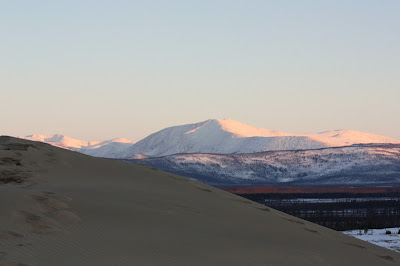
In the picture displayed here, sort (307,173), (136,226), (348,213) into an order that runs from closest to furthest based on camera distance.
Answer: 1. (136,226)
2. (348,213)
3. (307,173)

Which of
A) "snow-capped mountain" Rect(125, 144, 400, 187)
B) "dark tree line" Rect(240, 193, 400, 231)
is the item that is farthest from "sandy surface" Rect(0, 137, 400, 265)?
"snow-capped mountain" Rect(125, 144, 400, 187)

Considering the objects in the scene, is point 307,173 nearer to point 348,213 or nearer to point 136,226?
Answer: point 348,213

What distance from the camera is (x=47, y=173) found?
20.2 meters

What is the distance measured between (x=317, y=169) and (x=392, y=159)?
859 inches

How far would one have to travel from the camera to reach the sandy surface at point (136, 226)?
1206cm

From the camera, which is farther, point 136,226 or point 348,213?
point 348,213

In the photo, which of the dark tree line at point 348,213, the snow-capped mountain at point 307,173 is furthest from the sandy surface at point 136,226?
the snow-capped mountain at point 307,173

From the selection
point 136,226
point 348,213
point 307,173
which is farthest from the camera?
point 307,173

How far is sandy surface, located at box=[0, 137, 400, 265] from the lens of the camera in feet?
→ 39.6

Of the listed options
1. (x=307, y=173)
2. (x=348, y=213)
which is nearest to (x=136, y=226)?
(x=348, y=213)

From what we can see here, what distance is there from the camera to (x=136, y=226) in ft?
47.2

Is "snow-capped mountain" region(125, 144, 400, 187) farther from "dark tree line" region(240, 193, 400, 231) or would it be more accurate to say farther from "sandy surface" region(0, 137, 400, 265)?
"sandy surface" region(0, 137, 400, 265)

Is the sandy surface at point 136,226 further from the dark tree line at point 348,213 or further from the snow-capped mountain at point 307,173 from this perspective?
the snow-capped mountain at point 307,173

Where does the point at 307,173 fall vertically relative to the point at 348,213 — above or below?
above
